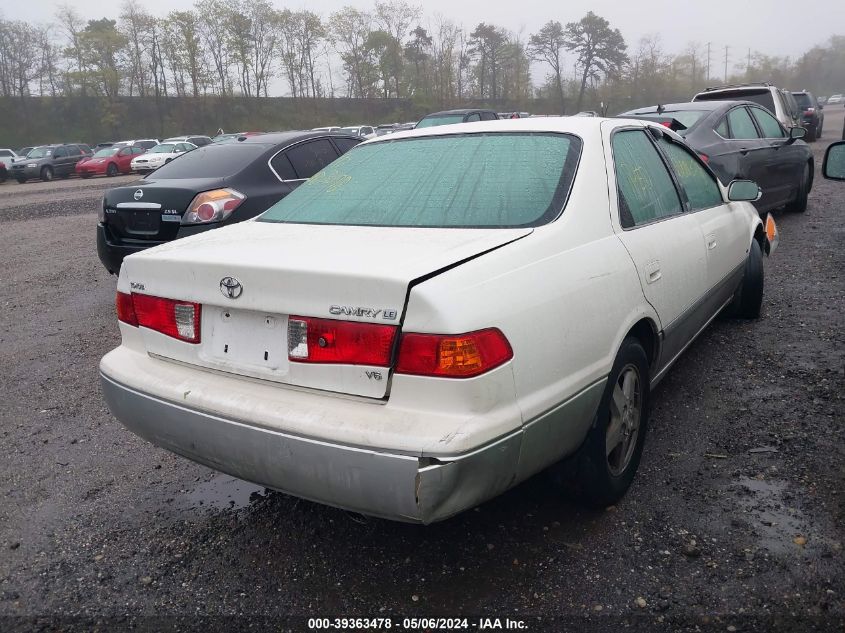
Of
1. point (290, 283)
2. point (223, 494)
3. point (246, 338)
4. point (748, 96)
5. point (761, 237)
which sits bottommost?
point (223, 494)

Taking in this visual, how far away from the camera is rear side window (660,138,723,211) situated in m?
3.83

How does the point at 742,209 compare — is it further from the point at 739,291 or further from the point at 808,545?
the point at 808,545

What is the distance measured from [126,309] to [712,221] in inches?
123

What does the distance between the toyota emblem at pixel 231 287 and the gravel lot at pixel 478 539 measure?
93cm

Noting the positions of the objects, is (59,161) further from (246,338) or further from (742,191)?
(246,338)

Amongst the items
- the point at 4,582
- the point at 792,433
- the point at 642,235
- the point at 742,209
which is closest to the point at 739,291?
the point at 742,209

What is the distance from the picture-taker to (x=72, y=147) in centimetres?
3112

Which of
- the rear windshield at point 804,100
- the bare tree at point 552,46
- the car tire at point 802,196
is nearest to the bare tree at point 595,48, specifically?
the bare tree at point 552,46

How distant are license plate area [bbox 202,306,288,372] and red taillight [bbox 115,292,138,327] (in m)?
0.48

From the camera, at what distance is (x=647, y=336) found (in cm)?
302

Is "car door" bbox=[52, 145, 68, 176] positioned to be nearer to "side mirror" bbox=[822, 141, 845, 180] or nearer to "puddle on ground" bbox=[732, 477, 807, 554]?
"side mirror" bbox=[822, 141, 845, 180]

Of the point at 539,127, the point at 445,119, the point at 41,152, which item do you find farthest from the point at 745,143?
the point at 41,152

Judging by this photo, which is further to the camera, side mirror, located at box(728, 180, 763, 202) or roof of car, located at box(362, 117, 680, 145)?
side mirror, located at box(728, 180, 763, 202)

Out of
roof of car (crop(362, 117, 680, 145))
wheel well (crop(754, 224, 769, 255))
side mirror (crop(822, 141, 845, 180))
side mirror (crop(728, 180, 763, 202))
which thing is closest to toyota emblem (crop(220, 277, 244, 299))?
roof of car (crop(362, 117, 680, 145))
